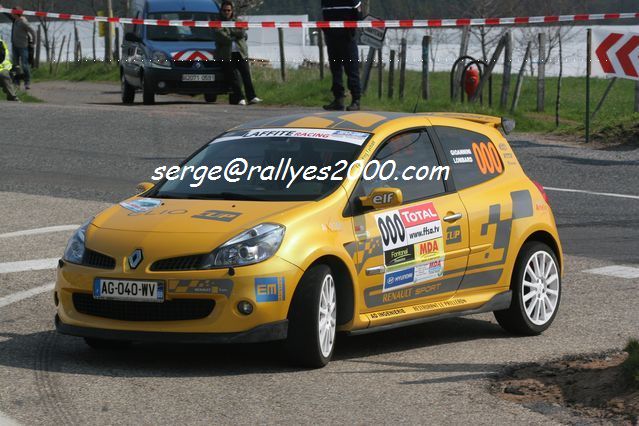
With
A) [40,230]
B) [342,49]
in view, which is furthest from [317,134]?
[342,49]

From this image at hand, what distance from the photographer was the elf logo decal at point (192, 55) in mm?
25578

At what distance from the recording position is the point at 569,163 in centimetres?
1802

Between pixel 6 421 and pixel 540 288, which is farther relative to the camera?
pixel 540 288

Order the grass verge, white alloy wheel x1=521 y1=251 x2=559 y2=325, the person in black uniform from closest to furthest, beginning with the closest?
white alloy wheel x1=521 y1=251 x2=559 y2=325 → the grass verge → the person in black uniform

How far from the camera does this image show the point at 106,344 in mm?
Answer: 7980

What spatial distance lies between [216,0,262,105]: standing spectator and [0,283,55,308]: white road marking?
15.7 m

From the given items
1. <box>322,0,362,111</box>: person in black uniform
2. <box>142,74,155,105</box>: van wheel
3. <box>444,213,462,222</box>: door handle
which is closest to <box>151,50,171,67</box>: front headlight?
<box>142,74,155,105</box>: van wheel

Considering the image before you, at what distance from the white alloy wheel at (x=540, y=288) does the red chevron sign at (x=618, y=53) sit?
9.88 meters

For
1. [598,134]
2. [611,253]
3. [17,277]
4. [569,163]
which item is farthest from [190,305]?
[598,134]

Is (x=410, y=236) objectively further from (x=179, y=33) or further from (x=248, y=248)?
(x=179, y=33)

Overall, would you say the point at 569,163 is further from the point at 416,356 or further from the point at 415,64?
the point at 415,64

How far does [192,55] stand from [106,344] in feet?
59.4

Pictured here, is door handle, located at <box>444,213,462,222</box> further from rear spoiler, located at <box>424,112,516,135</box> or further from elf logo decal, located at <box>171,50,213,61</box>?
elf logo decal, located at <box>171,50,213,61</box>

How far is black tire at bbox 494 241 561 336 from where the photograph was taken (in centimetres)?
890
